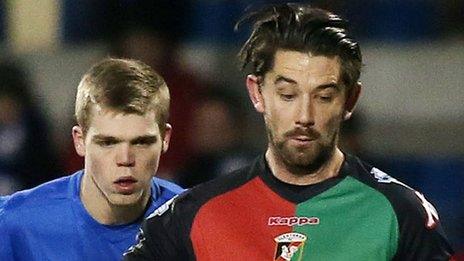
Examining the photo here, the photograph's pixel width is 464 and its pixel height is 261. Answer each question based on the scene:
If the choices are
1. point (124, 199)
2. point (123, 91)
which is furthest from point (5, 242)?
point (123, 91)

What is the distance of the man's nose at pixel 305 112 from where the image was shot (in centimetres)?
193

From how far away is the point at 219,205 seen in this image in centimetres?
207

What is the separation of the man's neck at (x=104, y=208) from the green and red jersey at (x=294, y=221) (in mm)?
468

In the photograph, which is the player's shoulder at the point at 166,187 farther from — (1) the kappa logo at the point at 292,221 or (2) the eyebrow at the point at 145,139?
(1) the kappa logo at the point at 292,221

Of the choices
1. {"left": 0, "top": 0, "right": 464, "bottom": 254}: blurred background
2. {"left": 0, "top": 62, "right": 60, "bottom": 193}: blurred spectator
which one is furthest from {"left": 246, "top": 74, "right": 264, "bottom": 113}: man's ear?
{"left": 0, "top": 62, "right": 60, "bottom": 193}: blurred spectator

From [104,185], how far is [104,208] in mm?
170

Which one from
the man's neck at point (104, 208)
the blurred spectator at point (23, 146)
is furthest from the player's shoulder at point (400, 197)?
the blurred spectator at point (23, 146)

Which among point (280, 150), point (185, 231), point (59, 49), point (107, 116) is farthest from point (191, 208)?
point (59, 49)

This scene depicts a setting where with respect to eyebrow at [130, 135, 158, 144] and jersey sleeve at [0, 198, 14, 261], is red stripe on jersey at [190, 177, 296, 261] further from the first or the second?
jersey sleeve at [0, 198, 14, 261]

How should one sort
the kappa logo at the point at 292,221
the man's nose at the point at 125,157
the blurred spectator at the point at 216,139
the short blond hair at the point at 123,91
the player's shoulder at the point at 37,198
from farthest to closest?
the blurred spectator at the point at 216,139 → the player's shoulder at the point at 37,198 → the short blond hair at the point at 123,91 → the man's nose at the point at 125,157 → the kappa logo at the point at 292,221

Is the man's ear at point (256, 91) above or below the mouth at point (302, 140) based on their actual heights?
above

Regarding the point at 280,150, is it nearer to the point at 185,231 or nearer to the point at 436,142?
the point at 185,231

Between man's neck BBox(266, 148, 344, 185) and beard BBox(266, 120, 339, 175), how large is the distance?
0.01 m

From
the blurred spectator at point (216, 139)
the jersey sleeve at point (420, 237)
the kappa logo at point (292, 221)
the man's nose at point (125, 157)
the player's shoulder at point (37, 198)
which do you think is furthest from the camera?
the blurred spectator at point (216, 139)
